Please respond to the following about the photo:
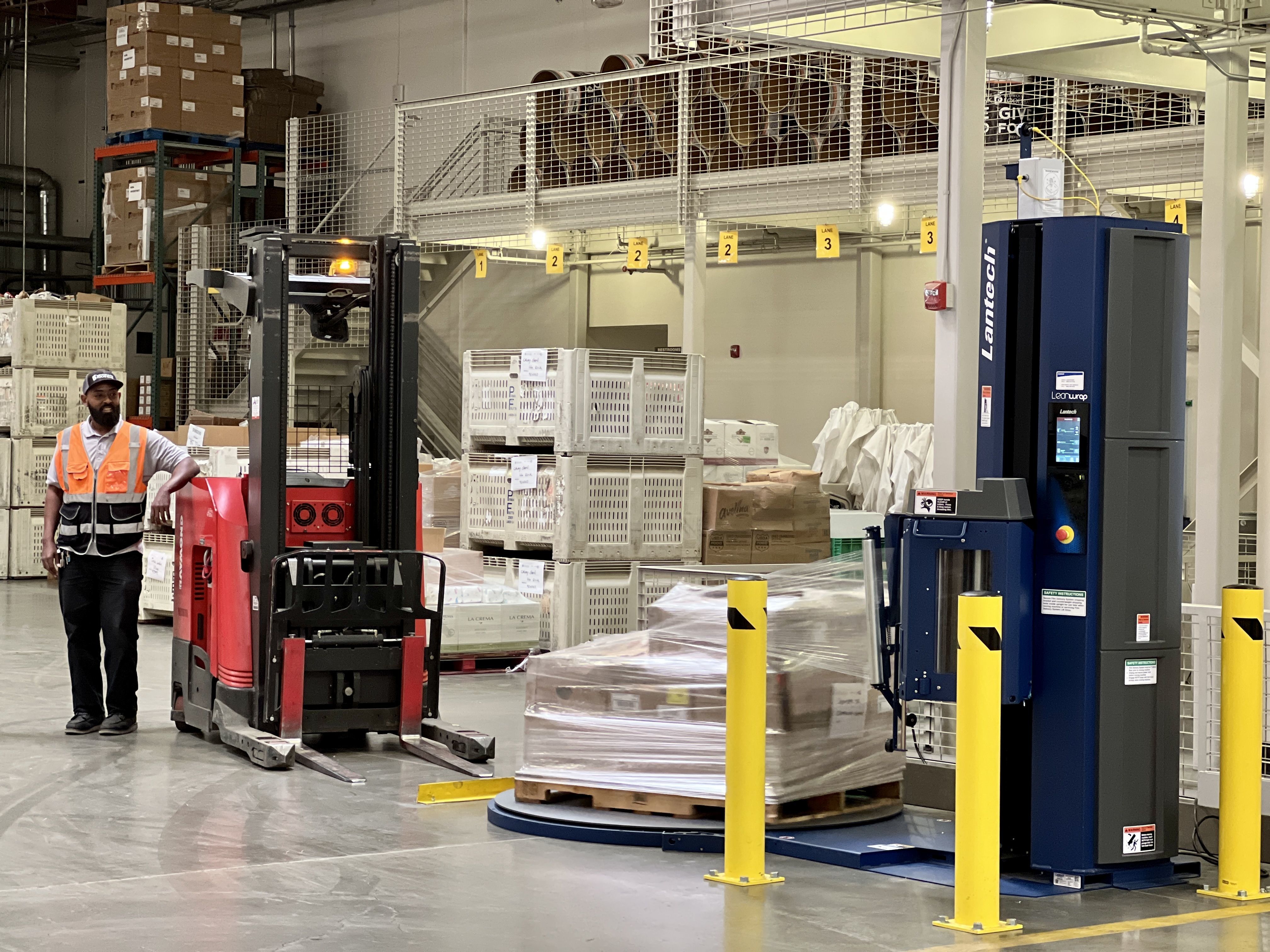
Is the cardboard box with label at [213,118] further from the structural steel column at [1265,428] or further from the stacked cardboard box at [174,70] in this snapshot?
the structural steel column at [1265,428]

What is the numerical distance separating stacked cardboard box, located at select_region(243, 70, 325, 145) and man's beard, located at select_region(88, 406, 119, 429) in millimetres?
14325

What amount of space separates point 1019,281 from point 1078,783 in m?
1.69

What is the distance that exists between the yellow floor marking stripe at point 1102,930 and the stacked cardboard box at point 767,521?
6.70m

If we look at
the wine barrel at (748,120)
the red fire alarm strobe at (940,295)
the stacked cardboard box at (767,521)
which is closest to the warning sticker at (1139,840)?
the red fire alarm strobe at (940,295)

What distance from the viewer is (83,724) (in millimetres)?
8797

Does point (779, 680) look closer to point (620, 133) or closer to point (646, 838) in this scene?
point (646, 838)

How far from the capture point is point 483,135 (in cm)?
1931

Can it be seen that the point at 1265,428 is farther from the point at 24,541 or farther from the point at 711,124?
the point at 24,541

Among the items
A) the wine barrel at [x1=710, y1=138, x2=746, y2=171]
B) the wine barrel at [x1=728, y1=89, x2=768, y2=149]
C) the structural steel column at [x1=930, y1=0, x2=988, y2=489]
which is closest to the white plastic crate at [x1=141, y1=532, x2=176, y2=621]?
the wine barrel at [x1=710, y1=138, x2=746, y2=171]

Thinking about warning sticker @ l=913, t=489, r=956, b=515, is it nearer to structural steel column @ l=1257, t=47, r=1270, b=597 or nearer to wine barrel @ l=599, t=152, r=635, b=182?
structural steel column @ l=1257, t=47, r=1270, b=597

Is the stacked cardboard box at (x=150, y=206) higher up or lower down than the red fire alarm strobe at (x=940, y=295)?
higher up

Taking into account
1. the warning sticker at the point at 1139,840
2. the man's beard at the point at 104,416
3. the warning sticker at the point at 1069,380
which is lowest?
the warning sticker at the point at 1139,840

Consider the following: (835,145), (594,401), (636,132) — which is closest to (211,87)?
(636,132)

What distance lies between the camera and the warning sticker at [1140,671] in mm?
5672
